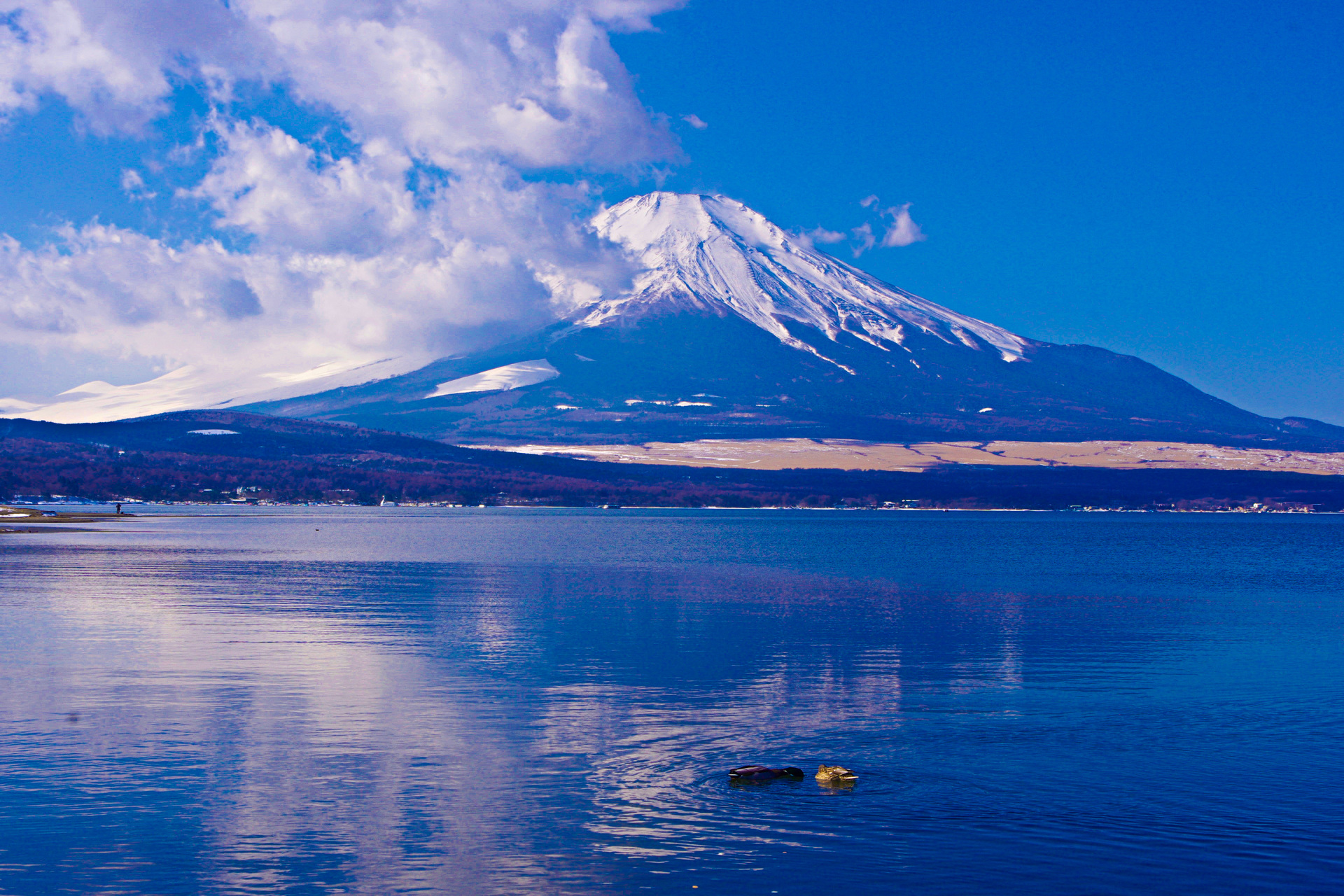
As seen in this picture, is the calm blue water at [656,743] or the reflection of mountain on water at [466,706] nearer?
the calm blue water at [656,743]

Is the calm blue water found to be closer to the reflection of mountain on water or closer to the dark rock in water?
the reflection of mountain on water

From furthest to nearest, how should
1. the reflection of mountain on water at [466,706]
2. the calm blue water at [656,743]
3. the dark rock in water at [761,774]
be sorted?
the dark rock in water at [761,774] → the reflection of mountain on water at [466,706] → the calm blue water at [656,743]

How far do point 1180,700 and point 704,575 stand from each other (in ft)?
167

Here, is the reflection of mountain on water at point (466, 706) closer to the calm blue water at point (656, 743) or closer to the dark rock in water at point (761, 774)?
the calm blue water at point (656, 743)

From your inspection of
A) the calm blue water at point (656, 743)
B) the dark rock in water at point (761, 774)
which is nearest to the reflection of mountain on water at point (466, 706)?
the calm blue water at point (656, 743)

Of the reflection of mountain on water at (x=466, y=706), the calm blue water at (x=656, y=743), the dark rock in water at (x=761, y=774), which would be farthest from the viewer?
the dark rock in water at (x=761, y=774)

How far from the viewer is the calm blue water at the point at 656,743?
61.4 ft

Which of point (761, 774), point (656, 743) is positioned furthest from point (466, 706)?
point (761, 774)

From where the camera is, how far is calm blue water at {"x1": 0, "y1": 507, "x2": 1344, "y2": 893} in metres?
18.7

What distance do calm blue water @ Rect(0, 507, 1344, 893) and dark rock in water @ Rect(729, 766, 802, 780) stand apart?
530mm

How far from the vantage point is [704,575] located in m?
82.6

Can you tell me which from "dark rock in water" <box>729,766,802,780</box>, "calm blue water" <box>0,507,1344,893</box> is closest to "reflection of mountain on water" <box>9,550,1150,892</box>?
"calm blue water" <box>0,507,1344,893</box>

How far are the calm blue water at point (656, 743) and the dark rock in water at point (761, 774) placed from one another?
0.53 metres

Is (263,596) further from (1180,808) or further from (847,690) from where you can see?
(1180,808)
